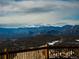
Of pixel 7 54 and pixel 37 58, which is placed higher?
pixel 7 54

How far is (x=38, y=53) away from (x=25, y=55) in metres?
1.15

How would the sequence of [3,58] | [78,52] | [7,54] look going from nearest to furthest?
[7,54]
[3,58]
[78,52]

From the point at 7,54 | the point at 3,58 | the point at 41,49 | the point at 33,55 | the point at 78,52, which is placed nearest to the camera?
the point at 7,54

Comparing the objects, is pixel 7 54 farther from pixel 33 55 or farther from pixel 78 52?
pixel 78 52

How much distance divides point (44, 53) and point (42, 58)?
0.51 metres

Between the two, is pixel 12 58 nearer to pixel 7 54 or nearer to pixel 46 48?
pixel 46 48

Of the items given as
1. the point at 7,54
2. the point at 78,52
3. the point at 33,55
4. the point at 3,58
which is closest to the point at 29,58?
the point at 33,55

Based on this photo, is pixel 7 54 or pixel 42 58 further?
pixel 42 58

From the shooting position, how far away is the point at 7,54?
1430 cm

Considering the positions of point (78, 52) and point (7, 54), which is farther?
point (78, 52)

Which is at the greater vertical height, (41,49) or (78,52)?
(41,49)

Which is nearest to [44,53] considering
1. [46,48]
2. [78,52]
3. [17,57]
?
[46,48]

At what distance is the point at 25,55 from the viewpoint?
59.1ft

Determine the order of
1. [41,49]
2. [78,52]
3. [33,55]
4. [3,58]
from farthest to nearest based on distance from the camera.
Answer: [78,52] < [33,55] < [41,49] < [3,58]
